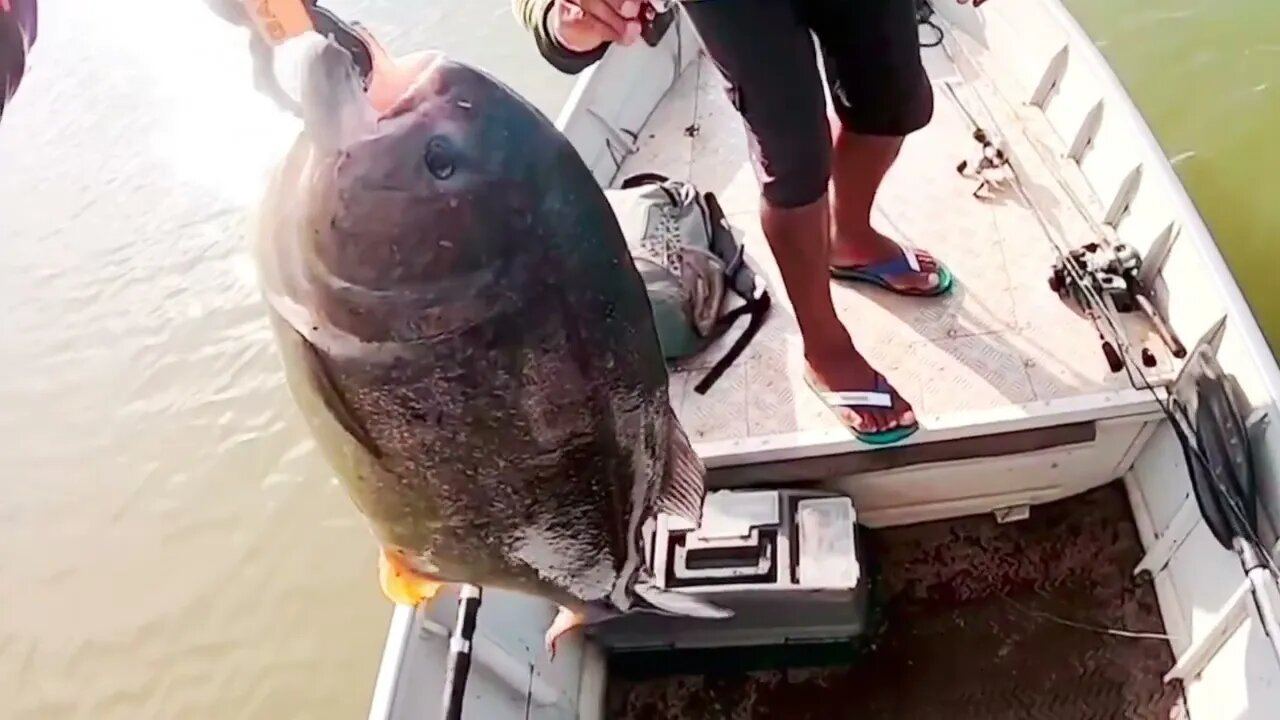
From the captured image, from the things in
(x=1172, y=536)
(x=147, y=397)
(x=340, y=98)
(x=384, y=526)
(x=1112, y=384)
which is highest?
(x=340, y=98)

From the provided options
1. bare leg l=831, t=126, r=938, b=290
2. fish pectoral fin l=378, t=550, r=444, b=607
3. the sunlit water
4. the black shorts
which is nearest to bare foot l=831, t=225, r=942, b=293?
bare leg l=831, t=126, r=938, b=290

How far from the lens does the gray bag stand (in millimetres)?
2893

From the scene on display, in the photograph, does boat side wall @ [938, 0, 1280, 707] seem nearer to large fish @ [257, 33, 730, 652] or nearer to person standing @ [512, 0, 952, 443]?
person standing @ [512, 0, 952, 443]

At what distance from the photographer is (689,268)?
2963 millimetres

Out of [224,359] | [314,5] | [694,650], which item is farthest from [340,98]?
[224,359]

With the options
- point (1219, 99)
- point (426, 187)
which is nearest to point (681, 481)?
point (426, 187)

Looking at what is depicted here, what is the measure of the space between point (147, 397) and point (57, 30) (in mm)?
2623

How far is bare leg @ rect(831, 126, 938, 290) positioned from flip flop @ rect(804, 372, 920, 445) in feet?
1.32

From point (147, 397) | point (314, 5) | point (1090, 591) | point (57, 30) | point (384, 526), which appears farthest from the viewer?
point (57, 30)

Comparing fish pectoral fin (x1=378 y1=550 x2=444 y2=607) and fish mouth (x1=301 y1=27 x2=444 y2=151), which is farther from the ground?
fish mouth (x1=301 y1=27 x2=444 y2=151)

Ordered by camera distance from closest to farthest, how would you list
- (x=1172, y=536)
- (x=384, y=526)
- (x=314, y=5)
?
1. (x=314, y=5)
2. (x=384, y=526)
3. (x=1172, y=536)

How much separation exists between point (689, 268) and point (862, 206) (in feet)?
1.46

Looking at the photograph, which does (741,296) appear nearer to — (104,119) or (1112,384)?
(1112,384)

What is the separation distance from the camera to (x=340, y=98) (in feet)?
3.10
